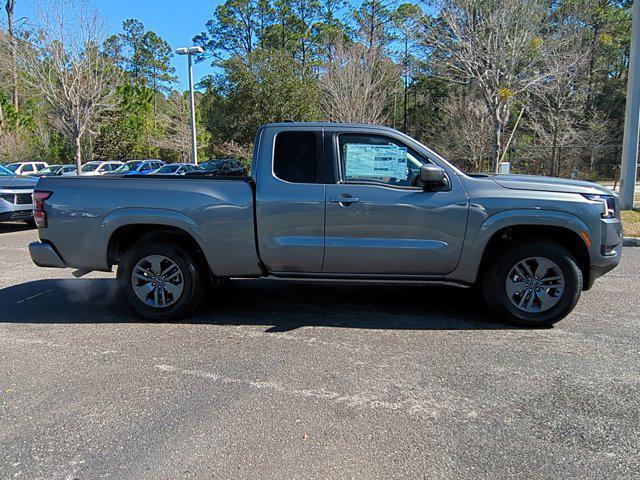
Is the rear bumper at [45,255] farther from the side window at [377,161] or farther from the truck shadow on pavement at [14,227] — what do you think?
the truck shadow on pavement at [14,227]

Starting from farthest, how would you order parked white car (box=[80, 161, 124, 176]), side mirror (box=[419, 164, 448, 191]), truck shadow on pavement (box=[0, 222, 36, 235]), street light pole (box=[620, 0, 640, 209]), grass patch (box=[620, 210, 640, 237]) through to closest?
1. parked white car (box=[80, 161, 124, 176])
2. street light pole (box=[620, 0, 640, 209])
3. truck shadow on pavement (box=[0, 222, 36, 235])
4. grass patch (box=[620, 210, 640, 237])
5. side mirror (box=[419, 164, 448, 191])

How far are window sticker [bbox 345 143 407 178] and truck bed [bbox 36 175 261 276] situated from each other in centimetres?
104

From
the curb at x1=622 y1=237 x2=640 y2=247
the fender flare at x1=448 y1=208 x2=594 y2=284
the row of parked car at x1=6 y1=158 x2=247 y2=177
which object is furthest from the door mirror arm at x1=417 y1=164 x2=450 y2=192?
the row of parked car at x1=6 y1=158 x2=247 y2=177

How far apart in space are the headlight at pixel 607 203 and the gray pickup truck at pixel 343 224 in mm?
16

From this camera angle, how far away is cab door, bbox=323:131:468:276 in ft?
14.8

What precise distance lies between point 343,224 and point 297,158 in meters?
0.82

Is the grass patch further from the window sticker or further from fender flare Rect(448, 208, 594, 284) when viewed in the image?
the window sticker

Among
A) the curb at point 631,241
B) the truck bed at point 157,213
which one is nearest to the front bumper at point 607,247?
the truck bed at point 157,213

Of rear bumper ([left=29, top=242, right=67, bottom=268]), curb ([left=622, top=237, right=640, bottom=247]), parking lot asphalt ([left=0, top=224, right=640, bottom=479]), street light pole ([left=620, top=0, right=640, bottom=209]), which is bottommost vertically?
parking lot asphalt ([left=0, top=224, right=640, bottom=479])

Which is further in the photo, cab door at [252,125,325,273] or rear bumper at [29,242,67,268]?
rear bumper at [29,242,67,268]

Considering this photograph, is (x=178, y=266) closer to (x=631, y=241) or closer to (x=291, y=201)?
(x=291, y=201)

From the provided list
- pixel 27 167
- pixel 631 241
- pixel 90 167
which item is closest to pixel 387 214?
pixel 631 241

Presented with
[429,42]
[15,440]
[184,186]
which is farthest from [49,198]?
[429,42]

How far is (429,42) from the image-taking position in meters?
16.6
